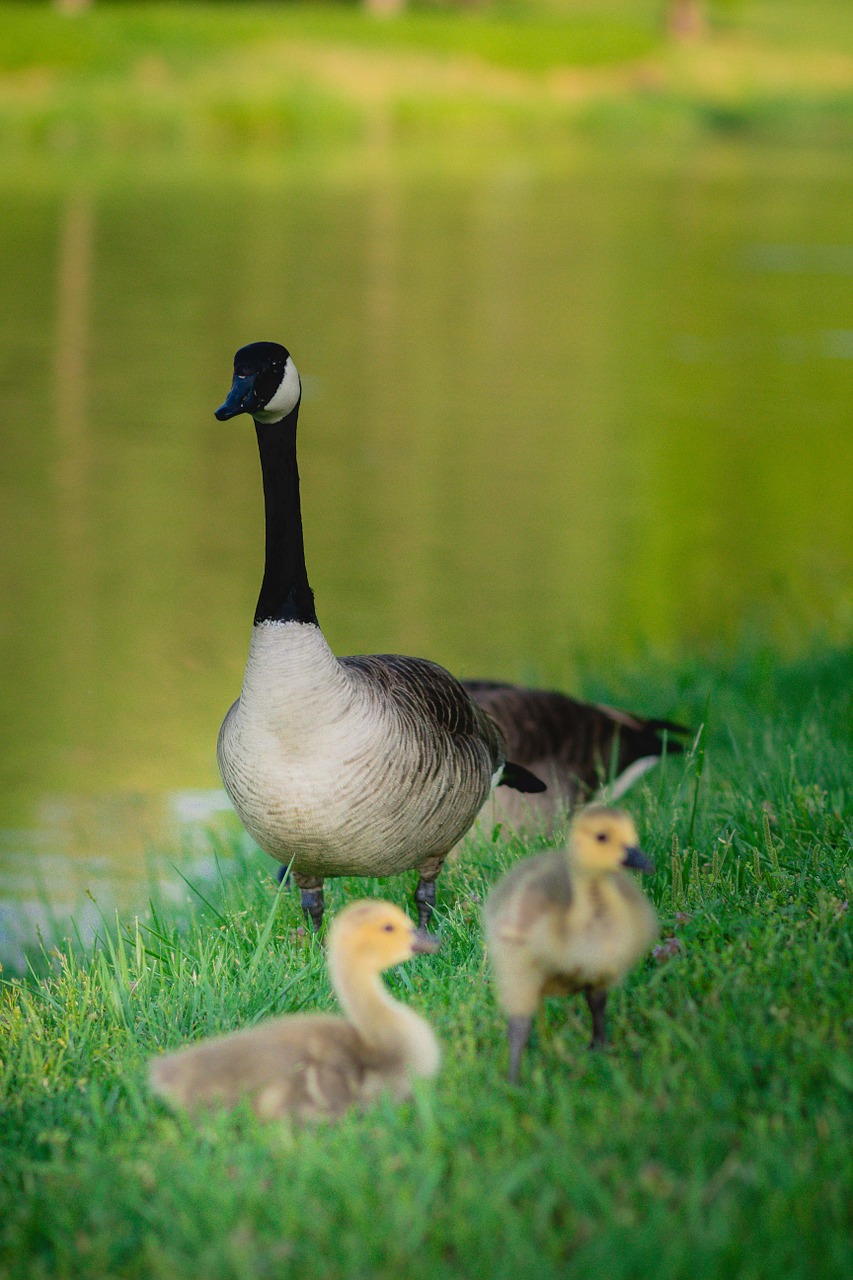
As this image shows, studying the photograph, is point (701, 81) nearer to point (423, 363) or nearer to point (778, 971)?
point (423, 363)

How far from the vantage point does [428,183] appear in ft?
101

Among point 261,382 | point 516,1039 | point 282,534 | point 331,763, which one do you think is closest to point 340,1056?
point 516,1039

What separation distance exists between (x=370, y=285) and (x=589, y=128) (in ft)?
75.2

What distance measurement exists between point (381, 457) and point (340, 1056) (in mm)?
10708

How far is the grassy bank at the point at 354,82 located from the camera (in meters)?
34.8

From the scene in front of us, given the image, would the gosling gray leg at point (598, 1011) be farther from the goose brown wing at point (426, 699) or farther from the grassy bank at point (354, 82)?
the grassy bank at point (354, 82)

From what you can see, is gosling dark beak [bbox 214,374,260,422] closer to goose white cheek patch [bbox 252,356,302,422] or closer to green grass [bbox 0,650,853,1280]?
goose white cheek patch [bbox 252,356,302,422]

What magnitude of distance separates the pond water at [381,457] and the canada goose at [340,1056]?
341 centimetres

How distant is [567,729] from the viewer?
6.67 m

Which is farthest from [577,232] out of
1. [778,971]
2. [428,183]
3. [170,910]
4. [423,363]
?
[778,971]

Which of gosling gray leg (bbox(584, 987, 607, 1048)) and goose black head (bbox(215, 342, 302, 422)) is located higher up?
goose black head (bbox(215, 342, 302, 422))

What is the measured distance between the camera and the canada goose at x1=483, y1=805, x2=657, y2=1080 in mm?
3291

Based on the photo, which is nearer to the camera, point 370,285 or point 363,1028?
point 363,1028

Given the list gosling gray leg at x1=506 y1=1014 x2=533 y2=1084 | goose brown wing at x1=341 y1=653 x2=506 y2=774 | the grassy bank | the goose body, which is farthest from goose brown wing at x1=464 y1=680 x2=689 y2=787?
the grassy bank
